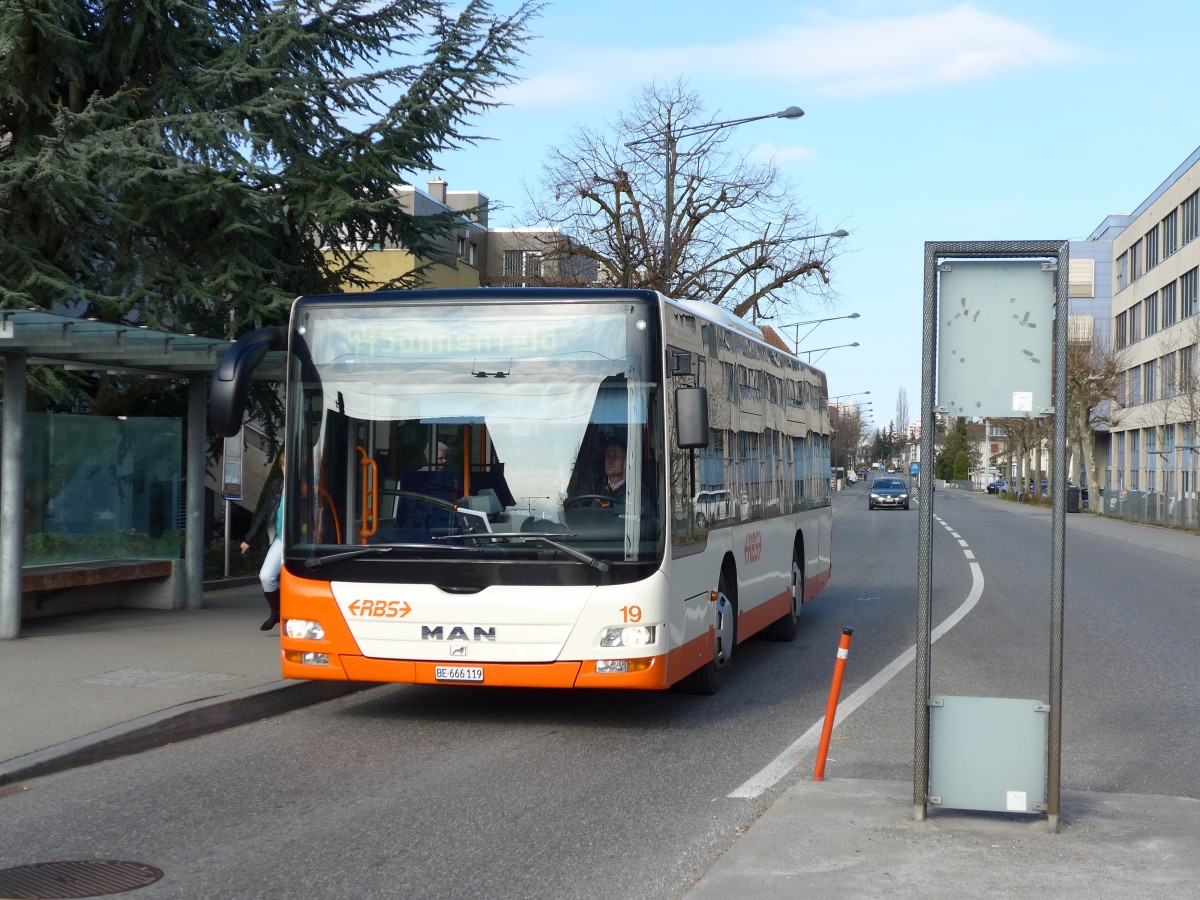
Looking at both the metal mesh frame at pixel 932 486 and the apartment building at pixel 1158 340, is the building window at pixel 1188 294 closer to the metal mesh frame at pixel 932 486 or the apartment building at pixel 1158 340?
the apartment building at pixel 1158 340

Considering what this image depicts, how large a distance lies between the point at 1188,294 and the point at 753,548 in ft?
207

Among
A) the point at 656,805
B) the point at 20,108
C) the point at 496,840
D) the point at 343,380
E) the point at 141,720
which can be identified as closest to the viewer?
the point at 496,840

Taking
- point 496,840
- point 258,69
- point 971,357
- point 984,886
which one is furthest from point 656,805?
point 258,69

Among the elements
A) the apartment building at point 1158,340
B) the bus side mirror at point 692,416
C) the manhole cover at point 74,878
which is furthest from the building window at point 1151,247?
the manhole cover at point 74,878

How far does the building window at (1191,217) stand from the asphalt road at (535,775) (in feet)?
191

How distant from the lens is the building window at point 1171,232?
69812 mm

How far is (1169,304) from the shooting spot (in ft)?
236

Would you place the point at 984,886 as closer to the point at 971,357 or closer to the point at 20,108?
the point at 971,357

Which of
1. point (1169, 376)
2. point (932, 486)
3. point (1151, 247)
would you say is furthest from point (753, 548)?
point (1151, 247)

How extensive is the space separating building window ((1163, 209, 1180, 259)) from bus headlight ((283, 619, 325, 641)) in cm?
6905

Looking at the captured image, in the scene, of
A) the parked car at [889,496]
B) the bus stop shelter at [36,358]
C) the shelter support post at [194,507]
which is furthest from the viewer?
the parked car at [889,496]

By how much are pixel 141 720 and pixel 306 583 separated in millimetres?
1251

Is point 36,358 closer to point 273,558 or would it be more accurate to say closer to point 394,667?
point 273,558

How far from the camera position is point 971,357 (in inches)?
240
